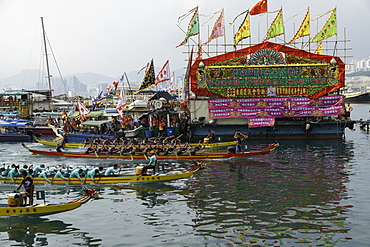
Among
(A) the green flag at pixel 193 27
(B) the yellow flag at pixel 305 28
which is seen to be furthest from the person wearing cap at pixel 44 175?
(B) the yellow flag at pixel 305 28

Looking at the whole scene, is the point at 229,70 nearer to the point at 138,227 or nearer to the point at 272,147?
the point at 272,147

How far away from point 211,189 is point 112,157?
46.6ft

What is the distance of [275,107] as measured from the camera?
54.4 m

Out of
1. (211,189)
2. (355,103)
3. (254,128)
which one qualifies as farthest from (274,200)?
(355,103)

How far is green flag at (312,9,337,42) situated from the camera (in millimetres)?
54562

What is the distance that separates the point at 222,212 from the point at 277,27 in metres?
36.1

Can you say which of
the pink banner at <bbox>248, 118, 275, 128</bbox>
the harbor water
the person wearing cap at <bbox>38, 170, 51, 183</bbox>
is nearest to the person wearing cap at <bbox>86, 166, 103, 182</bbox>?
the harbor water

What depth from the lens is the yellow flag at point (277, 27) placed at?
54.3 meters

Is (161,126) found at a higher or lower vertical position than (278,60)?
lower

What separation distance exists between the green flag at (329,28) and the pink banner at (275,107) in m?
8.04

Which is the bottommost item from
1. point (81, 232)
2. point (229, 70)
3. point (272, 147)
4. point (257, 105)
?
point (81, 232)

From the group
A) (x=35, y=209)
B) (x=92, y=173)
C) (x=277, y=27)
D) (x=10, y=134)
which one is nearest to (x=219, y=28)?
(x=277, y=27)

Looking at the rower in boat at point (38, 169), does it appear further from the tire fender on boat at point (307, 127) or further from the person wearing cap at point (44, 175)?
the tire fender on boat at point (307, 127)

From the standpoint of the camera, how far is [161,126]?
5456 cm
